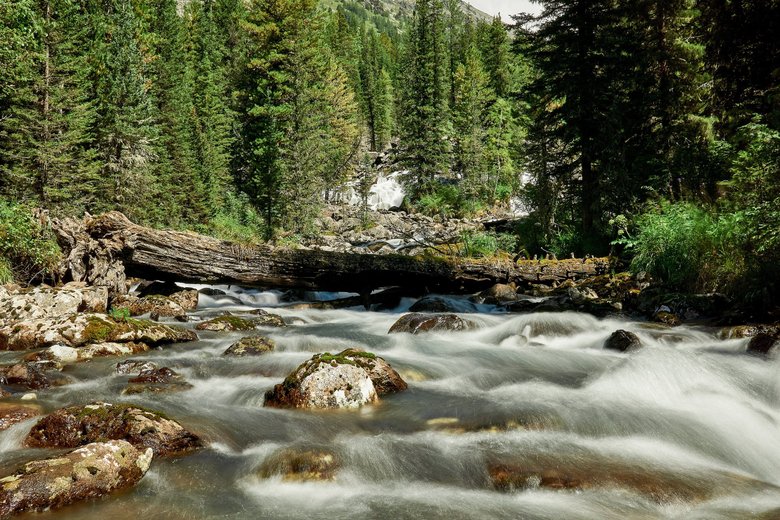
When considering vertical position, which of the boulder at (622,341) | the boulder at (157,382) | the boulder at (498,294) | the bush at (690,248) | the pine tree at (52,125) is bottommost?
the boulder at (157,382)

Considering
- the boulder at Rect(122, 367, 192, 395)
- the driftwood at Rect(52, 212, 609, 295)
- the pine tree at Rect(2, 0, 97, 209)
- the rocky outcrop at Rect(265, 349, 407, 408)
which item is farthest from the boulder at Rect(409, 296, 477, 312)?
the pine tree at Rect(2, 0, 97, 209)

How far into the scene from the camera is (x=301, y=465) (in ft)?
14.7

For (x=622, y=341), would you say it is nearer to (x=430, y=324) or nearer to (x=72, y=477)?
(x=430, y=324)

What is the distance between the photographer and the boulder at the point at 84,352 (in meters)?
7.55

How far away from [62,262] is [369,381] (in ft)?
31.0

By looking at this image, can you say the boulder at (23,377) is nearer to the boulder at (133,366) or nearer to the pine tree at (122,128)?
the boulder at (133,366)

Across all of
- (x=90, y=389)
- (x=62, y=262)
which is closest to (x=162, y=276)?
(x=62, y=262)

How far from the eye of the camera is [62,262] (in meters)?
11.5

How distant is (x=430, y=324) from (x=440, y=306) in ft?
8.42

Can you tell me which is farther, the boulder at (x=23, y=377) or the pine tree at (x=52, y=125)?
the pine tree at (x=52, y=125)

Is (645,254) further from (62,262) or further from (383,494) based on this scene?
(62,262)

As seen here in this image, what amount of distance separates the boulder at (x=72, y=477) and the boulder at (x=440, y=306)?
951 cm

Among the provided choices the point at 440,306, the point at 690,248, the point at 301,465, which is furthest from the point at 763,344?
the point at 440,306

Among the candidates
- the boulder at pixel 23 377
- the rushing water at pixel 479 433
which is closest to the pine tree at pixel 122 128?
the rushing water at pixel 479 433
